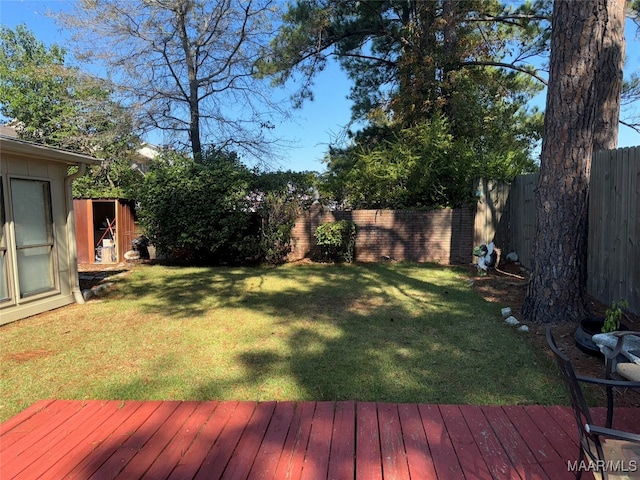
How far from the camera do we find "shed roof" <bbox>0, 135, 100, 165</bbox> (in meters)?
4.66

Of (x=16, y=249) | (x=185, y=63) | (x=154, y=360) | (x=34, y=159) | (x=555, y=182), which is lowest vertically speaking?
(x=154, y=360)

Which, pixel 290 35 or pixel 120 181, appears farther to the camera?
pixel 120 181

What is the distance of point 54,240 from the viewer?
225 inches

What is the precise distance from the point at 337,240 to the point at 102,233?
6.88 metres

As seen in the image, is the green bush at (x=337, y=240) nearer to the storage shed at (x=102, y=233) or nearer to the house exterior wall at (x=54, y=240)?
the house exterior wall at (x=54, y=240)

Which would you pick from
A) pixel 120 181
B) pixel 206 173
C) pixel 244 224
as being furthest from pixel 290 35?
pixel 120 181

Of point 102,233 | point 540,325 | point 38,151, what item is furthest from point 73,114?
point 540,325

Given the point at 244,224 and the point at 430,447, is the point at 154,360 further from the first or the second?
the point at 244,224

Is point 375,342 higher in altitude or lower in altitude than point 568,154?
lower

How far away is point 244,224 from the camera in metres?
9.34

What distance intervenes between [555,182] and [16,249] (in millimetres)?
6880

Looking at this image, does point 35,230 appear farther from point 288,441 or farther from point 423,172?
point 423,172

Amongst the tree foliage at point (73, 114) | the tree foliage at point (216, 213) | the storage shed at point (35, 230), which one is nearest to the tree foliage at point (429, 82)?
the tree foliage at point (216, 213)

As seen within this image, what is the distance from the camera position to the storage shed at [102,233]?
10.2 m
